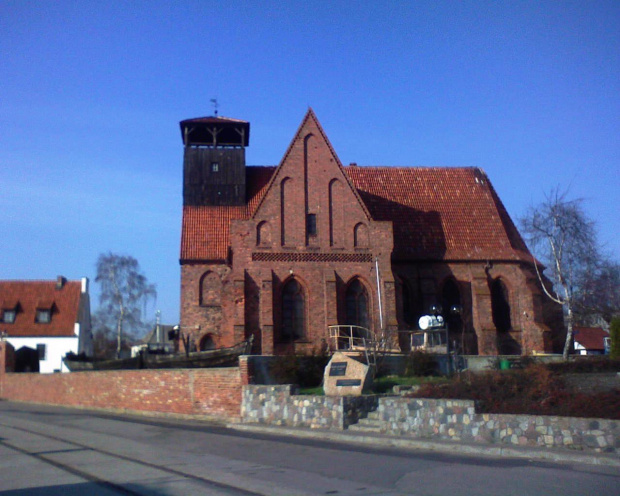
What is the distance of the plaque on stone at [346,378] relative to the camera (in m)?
20.6

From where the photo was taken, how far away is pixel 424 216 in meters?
40.2

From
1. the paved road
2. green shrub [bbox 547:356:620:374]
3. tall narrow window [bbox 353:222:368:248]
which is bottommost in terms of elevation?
the paved road

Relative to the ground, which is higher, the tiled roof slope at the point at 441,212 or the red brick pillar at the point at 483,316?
the tiled roof slope at the point at 441,212

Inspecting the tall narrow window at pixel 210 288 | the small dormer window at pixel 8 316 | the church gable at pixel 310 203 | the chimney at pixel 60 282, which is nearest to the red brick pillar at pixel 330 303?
the church gable at pixel 310 203

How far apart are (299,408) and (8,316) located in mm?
43688

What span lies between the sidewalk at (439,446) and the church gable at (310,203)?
47.3 ft

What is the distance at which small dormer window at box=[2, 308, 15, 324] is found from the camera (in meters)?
55.8

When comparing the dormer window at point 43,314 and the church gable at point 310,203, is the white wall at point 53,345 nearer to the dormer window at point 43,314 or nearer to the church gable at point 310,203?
the dormer window at point 43,314

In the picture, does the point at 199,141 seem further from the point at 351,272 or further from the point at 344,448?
the point at 344,448

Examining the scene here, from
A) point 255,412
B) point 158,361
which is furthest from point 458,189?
point 255,412

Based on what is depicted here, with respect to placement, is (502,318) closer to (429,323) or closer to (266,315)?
(429,323)

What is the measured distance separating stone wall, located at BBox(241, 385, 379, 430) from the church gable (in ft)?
43.9

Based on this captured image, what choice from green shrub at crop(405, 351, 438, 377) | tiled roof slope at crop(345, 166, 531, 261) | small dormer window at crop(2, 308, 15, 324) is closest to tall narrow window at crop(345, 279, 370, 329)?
tiled roof slope at crop(345, 166, 531, 261)

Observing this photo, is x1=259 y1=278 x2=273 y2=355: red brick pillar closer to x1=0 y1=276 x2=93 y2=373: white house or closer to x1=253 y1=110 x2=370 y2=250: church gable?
x1=253 y1=110 x2=370 y2=250: church gable
